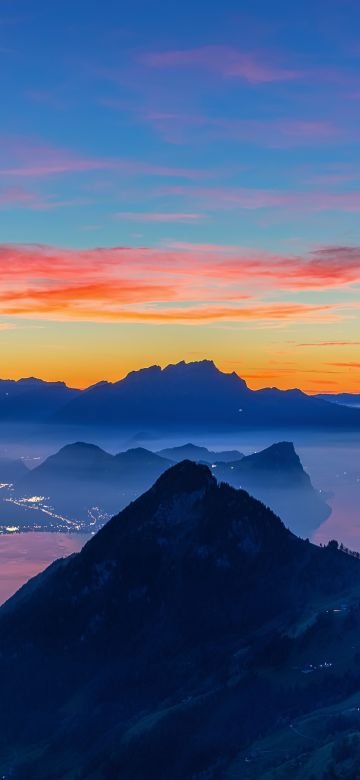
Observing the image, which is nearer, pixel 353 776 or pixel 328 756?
pixel 353 776
